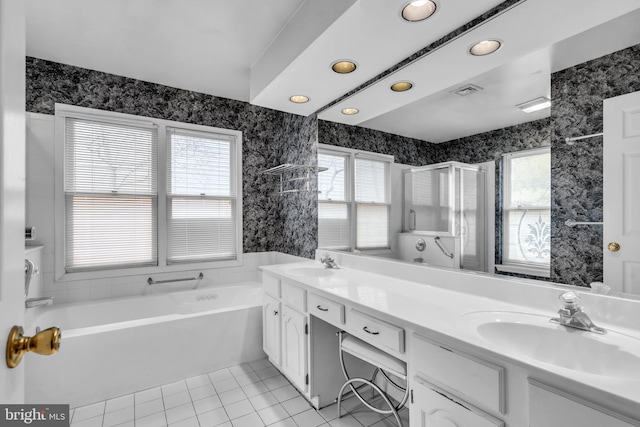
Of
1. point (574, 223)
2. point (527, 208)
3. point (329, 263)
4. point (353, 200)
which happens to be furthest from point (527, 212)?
point (329, 263)

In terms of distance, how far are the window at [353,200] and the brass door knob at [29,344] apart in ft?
6.02

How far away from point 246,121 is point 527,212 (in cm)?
307

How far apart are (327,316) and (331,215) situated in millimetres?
1111

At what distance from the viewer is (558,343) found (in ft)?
3.84

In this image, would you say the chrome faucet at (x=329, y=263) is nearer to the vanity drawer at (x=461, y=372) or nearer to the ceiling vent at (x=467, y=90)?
the vanity drawer at (x=461, y=372)

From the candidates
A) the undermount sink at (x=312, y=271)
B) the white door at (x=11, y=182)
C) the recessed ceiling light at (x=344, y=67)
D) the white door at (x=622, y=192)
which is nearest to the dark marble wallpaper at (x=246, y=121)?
the undermount sink at (x=312, y=271)

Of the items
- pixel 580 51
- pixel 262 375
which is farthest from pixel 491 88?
pixel 262 375

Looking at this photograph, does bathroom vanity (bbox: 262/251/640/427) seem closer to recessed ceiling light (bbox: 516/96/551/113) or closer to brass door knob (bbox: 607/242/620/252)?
brass door knob (bbox: 607/242/620/252)

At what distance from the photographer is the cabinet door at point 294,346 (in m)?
2.10

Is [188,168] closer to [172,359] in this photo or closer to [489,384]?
[172,359]

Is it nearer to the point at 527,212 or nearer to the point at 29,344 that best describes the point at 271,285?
the point at 527,212

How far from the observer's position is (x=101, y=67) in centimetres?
282

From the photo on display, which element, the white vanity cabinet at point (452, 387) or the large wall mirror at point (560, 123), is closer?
the white vanity cabinet at point (452, 387)

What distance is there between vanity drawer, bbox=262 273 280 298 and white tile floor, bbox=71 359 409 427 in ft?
2.22
